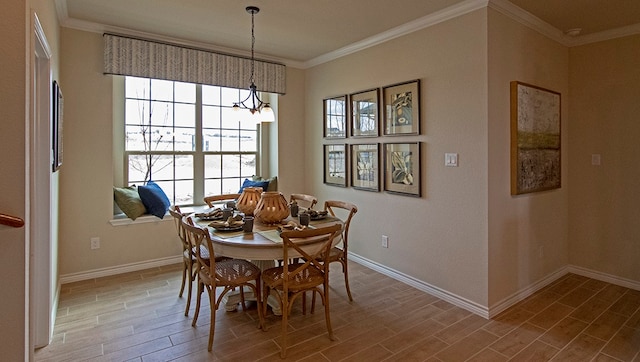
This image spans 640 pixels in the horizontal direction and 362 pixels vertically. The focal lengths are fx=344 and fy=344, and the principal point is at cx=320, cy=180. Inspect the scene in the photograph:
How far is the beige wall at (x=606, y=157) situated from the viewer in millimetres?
3463

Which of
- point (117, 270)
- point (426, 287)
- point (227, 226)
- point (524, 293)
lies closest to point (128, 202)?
point (117, 270)

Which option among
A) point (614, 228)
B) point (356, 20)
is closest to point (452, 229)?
point (614, 228)

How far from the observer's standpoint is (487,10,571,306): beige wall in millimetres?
2904

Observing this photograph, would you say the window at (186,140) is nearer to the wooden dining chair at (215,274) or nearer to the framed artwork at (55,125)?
the framed artwork at (55,125)

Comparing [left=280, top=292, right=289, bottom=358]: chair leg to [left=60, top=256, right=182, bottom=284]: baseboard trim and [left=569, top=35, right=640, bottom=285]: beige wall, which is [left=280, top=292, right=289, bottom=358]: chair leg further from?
[left=569, top=35, right=640, bottom=285]: beige wall

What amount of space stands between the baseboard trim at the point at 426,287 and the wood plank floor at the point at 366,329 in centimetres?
6

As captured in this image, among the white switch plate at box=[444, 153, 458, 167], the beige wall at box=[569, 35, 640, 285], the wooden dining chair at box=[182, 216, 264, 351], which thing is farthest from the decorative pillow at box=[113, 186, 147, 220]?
the beige wall at box=[569, 35, 640, 285]

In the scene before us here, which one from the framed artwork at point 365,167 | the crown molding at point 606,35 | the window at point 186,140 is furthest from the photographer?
the window at point 186,140

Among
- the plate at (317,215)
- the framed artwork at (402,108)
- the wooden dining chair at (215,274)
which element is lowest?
the wooden dining chair at (215,274)

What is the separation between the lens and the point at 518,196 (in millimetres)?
3174

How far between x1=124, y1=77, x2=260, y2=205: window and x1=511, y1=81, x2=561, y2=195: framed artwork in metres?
3.08

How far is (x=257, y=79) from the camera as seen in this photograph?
4605 millimetres
